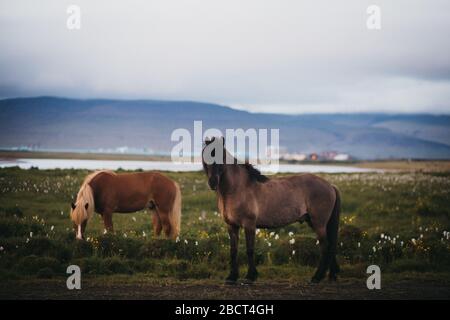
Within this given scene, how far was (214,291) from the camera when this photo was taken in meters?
10.2

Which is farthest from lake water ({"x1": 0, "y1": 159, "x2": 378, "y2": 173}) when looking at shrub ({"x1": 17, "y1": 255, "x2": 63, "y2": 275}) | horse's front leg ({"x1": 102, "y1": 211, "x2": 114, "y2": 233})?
shrub ({"x1": 17, "y1": 255, "x2": 63, "y2": 275})

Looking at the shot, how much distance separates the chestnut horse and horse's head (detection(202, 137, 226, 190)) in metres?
5.16

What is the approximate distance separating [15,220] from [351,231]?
9.23m

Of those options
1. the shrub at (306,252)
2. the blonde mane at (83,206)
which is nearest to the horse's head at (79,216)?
the blonde mane at (83,206)

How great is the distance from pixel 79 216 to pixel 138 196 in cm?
231

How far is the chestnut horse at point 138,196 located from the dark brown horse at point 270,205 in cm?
454

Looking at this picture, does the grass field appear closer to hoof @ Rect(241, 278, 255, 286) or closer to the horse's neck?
hoof @ Rect(241, 278, 255, 286)

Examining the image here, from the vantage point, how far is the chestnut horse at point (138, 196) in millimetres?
15375

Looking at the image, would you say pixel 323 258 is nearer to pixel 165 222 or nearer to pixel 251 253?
pixel 251 253

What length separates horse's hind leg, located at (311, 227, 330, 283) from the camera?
11211 mm

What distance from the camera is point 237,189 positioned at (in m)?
11.2

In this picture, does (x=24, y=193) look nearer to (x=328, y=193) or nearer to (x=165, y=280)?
(x=165, y=280)

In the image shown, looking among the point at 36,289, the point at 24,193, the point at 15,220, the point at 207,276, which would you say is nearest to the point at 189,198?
the point at 24,193

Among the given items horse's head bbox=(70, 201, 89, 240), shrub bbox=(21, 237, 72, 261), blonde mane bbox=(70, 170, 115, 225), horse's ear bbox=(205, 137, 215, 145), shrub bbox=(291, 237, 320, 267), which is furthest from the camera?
blonde mane bbox=(70, 170, 115, 225)
